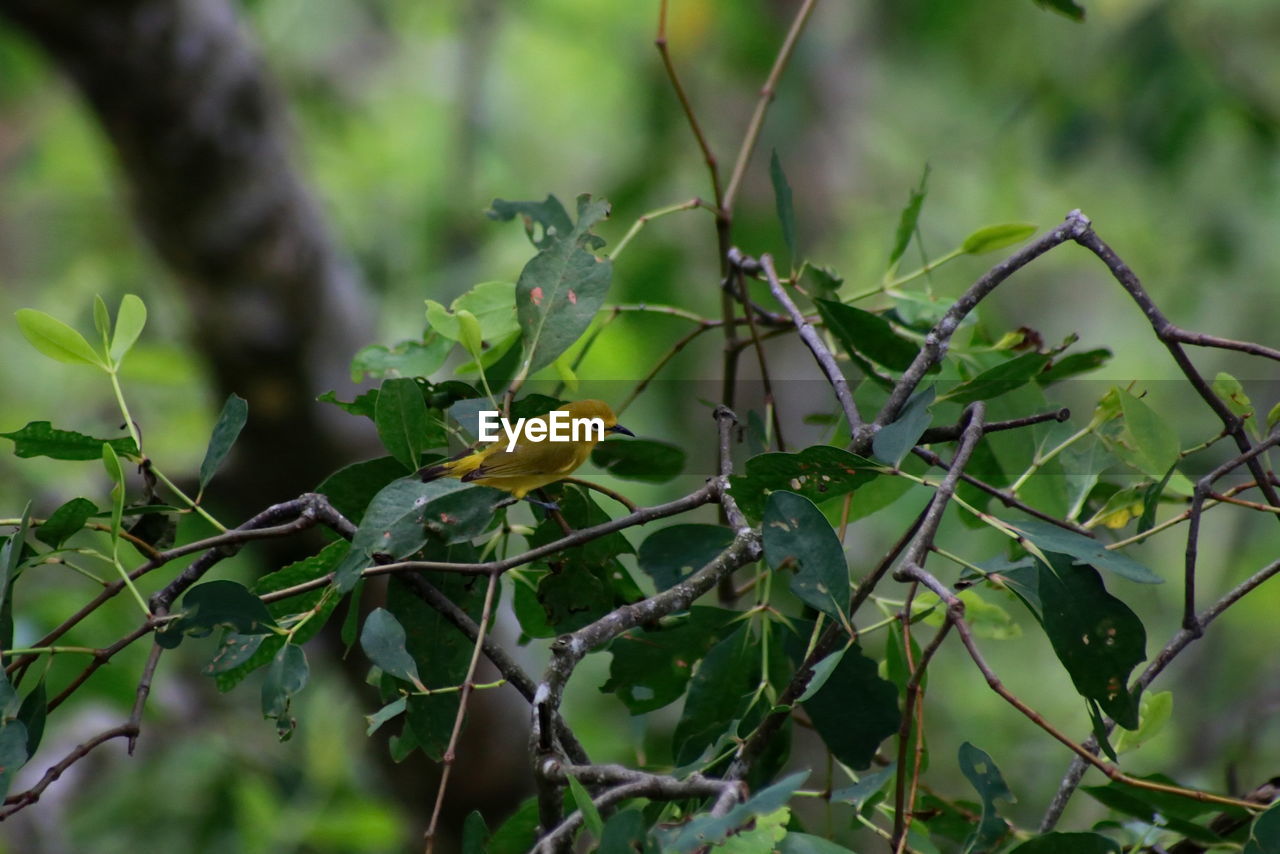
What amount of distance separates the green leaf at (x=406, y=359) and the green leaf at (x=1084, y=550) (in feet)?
1.38

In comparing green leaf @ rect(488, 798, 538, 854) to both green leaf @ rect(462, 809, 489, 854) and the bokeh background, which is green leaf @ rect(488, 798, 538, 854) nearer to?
green leaf @ rect(462, 809, 489, 854)

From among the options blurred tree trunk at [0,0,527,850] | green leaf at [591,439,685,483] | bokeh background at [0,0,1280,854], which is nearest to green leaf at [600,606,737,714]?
green leaf at [591,439,685,483]

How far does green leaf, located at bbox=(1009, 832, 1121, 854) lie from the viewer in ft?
1.87

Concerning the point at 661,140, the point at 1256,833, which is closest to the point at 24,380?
the point at 661,140

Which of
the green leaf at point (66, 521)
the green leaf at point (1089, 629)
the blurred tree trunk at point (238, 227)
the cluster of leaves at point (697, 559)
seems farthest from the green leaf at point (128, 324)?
the blurred tree trunk at point (238, 227)

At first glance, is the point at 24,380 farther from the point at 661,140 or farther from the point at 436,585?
the point at 436,585

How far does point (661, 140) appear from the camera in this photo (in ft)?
9.70

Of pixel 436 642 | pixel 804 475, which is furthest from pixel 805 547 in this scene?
pixel 436 642

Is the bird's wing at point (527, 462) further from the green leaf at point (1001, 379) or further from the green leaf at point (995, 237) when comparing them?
the green leaf at point (995, 237)

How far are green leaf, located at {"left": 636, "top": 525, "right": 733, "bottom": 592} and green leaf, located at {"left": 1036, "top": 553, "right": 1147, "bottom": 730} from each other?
213mm

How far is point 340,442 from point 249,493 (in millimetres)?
208

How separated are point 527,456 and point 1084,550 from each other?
311mm

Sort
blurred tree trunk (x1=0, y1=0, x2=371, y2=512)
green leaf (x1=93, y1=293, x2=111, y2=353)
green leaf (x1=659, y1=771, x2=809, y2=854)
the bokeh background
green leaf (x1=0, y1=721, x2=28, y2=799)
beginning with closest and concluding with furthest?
green leaf (x1=659, y1=771, x2=809, y2=854) < green leaf (x1=0, y1=721, x2=28, y2=799) < green leaf (x1=93, y1=293, x2=111, y2=353) < blurred tree trunk (x1=0, y1=0, x2=371, y2=512) < the bokeh background

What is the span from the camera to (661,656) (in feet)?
2.40
